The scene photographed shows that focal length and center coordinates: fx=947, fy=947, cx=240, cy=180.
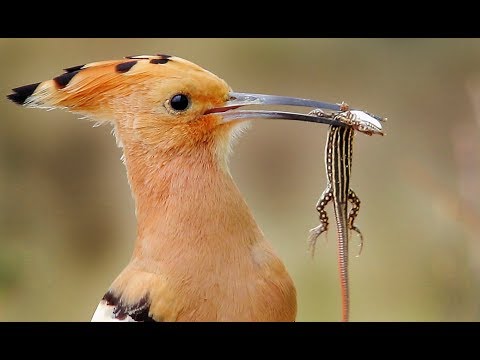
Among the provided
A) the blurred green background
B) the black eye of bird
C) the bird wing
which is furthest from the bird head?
Result: the blurred green background

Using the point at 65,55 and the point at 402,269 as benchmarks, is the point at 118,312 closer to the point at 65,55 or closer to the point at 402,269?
the point at 402,269

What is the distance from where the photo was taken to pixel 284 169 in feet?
13.6

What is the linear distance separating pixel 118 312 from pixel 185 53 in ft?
7.34

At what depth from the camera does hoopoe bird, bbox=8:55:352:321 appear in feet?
6.42

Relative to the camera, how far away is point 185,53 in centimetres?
409

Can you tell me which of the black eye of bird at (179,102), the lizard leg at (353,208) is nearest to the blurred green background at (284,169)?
the lizard leg at (353,208)

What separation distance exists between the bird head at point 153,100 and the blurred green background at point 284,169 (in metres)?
1.46

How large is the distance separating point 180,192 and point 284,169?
211 cm

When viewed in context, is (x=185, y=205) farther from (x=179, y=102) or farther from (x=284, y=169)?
(x=284, y=169)

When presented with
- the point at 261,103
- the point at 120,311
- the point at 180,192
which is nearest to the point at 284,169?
the point at 261,103

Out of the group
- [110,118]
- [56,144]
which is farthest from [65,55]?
[110,118]

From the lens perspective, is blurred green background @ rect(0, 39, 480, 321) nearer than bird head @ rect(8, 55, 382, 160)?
No

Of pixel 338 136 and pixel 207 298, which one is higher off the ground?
pixel 338 136

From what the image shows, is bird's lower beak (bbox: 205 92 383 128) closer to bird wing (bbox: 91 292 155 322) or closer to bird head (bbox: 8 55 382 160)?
bird head (bbox: 8 55 382 160)
